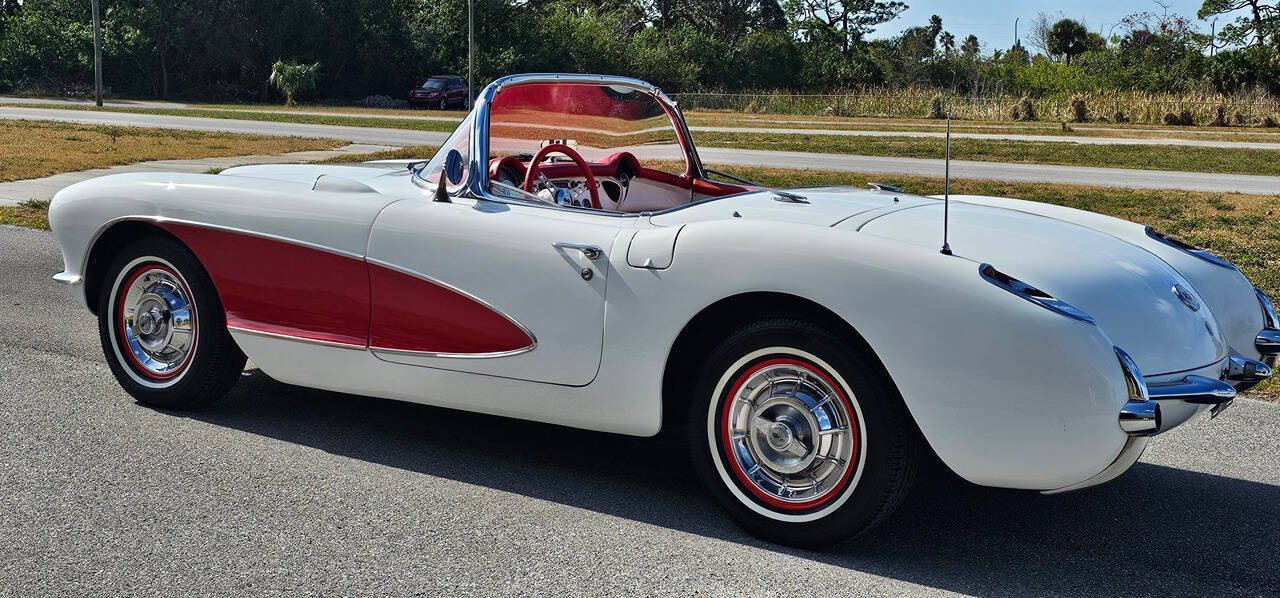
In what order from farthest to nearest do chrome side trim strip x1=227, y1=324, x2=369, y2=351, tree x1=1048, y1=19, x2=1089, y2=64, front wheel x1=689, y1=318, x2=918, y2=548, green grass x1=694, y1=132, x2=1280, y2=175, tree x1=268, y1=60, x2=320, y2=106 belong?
1. tree x1=1048, y1=19, x2=1089, y2=64
2. tree x1=268, y1=60, x2=320, y2=106
3. green grass x1=694, y1=132, x2=1280, y2=175
4. chrome side trim strip x1=227, y1=324, x2=369, y2=351
5. front wheel x1=689, y1=318, x2=918, y2=548

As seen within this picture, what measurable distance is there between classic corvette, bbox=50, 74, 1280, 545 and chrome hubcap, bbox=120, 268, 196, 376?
12 millimetres

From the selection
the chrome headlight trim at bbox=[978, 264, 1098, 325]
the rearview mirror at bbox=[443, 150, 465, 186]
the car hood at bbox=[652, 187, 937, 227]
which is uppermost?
the rearview mirror at bbox=[443, 150, 465, 186]

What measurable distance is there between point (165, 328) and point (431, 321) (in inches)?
52.6

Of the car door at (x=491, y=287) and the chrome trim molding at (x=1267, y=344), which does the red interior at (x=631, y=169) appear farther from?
the chrome trim molding at (x=1267, y=344)

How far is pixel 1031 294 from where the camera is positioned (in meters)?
3.25

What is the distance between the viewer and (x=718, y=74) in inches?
2261

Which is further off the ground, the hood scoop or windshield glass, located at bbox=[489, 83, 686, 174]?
windshield glass, located at bbox=[489, 83, 686, 174]

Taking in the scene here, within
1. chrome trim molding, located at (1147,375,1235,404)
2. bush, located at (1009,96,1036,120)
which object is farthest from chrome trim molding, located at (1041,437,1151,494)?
bush, located at (1009,96,1036,120)

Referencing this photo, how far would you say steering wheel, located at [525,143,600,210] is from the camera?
15.3 ft

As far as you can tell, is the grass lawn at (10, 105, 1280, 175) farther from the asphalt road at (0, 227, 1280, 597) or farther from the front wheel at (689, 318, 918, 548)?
the front wheel at (689, 318, 918, 548)

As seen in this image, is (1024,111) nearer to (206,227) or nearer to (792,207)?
(792,207)

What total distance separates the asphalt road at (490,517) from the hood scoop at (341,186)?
92 centimetres

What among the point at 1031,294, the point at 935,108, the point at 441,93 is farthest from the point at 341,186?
the point at 441,93

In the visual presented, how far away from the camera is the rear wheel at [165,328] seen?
4.66 meters
